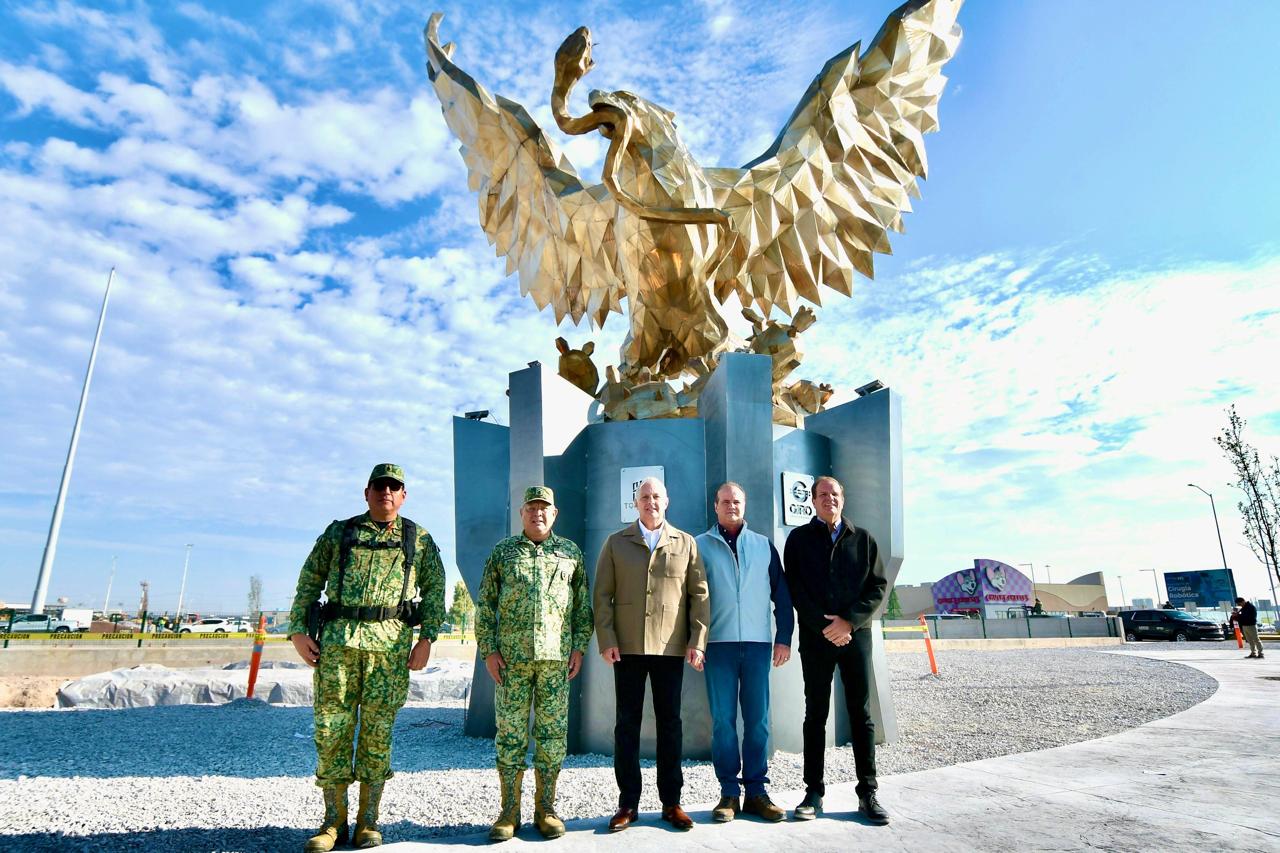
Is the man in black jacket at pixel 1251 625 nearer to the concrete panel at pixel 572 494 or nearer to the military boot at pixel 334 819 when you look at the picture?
the concrete panel at pixel 572 494

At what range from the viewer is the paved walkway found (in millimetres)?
3053

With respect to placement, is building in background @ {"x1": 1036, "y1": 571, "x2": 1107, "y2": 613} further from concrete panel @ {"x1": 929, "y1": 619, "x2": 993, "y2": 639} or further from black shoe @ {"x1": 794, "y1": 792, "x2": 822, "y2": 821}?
black shoe @ {"x1": 794, "y1": 792, "x2": 822, "y2": 821}

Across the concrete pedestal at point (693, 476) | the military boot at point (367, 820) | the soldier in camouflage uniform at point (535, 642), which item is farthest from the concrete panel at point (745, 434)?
the military boot at point (367, 820)

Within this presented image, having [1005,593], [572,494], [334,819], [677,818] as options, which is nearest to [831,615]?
[677,818]

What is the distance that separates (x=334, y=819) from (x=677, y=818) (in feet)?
5.02

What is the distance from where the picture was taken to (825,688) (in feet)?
12.5

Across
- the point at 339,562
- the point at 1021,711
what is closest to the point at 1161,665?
the point at 1021,711

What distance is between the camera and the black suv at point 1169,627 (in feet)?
78.1

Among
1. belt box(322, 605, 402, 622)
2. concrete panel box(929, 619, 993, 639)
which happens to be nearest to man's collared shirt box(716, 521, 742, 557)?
belt box(322, 605, 402, 622)

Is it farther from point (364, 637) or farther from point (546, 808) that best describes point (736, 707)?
point (364, 637)

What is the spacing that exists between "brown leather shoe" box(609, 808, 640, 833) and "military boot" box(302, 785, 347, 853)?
1.20m

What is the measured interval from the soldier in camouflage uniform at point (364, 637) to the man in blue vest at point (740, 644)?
1.46 metres

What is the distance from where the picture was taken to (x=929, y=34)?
351 inches

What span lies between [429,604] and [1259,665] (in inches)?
620
